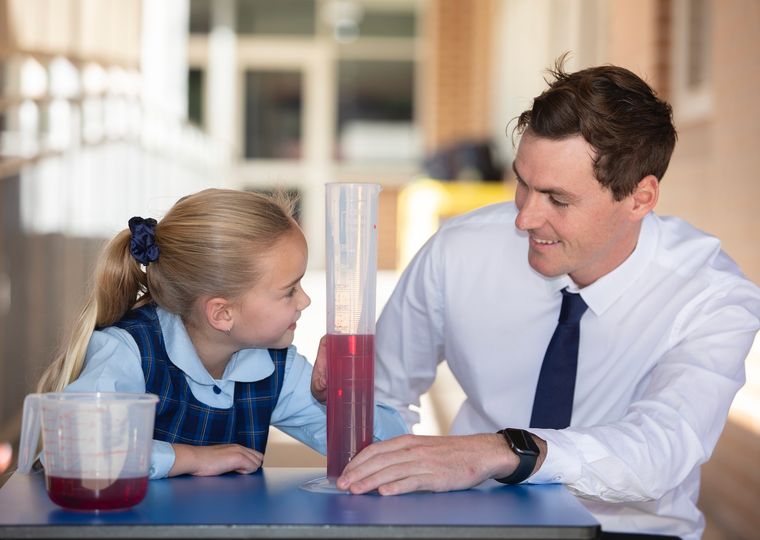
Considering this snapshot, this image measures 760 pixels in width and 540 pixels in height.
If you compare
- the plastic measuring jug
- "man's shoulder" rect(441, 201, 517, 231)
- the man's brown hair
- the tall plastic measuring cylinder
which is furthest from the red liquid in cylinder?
"man's shoulder" rect(441, 201, 517, 231)

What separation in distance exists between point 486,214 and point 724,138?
6.50 feet

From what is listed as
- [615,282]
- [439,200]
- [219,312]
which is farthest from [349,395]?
[439,200]

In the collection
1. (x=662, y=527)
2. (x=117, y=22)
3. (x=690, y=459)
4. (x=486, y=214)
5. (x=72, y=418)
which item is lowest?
(x=662, y=527)

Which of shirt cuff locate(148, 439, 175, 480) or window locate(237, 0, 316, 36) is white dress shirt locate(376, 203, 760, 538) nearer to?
shirt cuff locate(148, 439, 175, 480)

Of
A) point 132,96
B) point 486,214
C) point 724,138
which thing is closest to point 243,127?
point 132,96

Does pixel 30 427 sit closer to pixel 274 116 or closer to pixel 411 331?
pixel 411 331

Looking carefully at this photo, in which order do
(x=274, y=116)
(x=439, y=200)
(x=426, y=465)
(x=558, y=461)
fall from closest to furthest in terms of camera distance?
(x=426, y=465) → (x=558, y=461) → (x=439, y=200) → (x=274, y=116)

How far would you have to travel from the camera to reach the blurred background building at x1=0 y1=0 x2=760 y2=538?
3.69m

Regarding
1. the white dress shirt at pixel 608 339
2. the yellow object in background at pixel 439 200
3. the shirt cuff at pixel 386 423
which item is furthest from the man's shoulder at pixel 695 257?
the yellow object in background at pixel 439 200

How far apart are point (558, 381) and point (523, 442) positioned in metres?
0.59

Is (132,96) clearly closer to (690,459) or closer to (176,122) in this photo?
(176,122)

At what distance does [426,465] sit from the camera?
1.27 meters

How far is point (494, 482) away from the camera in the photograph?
1359 millimetres

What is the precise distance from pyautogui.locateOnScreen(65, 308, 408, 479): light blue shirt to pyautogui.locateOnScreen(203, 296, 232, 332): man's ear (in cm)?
4
